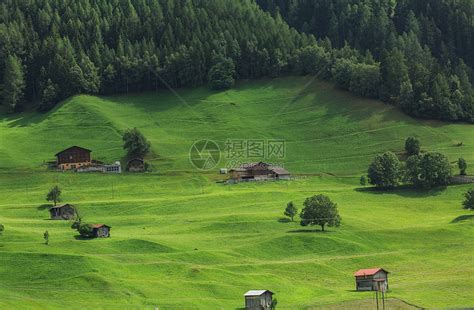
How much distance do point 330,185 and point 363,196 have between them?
11.7 m

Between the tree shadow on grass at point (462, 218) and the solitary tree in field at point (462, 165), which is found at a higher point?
the solitary tree in field at point (462, 165)

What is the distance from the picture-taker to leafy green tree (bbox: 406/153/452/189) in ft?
583

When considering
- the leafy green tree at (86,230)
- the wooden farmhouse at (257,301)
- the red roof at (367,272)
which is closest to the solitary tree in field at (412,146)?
the red roof at (367,272)

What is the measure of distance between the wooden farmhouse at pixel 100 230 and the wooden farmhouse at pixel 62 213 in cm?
1922

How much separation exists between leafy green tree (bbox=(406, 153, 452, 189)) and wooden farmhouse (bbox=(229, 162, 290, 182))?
83.2 feet

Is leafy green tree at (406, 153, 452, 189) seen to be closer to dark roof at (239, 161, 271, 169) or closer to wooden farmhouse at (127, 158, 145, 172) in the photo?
dark roof at (239, 161, 271, 169)

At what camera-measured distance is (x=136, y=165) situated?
199000 mm

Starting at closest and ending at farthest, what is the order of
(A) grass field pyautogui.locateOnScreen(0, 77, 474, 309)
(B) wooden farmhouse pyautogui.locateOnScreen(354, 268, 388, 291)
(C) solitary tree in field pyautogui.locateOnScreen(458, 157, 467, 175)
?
1. (A) grass field pyautogui.locateOnScreen(0, 77, 474, 309)
2. (B) wooden farmhouse pyautogui.locateOnScreen(354, 268, 388, 291)
3. (C) solitary tree in field pyautogui.locateOnScreen(458, 157, 467, 175)

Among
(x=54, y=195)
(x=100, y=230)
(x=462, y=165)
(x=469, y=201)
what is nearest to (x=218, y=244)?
(x=100, y=230)

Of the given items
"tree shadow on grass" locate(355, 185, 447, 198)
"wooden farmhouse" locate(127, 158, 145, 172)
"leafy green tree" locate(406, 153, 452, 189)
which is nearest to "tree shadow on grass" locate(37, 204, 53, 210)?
"wooden farmhouse" locate(127, 158, 145, 172)

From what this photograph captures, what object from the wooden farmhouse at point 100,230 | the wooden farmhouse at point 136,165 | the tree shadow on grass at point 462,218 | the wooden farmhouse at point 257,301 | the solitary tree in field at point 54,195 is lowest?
the wooden farmhouse at point 257,301

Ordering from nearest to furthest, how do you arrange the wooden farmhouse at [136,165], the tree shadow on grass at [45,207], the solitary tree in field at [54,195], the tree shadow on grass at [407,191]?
the solitary tree in field at [54,195] < the tree shadow on grass at [45,207] < the tree shadow on grass at [407,191] < the wooden farmhouse at [136,165]

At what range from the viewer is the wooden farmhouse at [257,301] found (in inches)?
4242

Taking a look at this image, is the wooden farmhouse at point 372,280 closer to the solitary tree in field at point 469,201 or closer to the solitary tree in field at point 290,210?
the solitary tree in field at point 290,210
